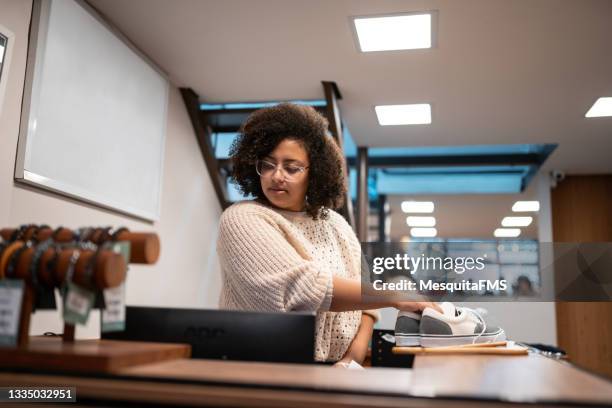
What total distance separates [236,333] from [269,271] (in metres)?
0.32

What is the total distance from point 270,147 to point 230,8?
1.63m

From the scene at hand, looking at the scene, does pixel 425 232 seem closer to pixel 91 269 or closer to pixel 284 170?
pixel 284 170

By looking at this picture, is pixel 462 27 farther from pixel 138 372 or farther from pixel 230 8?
pixel 138 372

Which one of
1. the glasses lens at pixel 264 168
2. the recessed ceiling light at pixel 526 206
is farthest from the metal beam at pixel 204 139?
the recessed ceiling light at pixel 526 206

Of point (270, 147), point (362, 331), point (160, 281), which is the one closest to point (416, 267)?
point (362, 331)

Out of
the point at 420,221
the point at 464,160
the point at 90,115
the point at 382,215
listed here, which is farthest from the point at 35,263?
the point at 420,221

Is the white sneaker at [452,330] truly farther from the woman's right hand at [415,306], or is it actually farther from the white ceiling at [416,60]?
the white ceiling at [416,60]

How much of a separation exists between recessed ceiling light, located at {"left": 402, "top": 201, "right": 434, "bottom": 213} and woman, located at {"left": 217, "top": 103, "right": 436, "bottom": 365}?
15.4 ft

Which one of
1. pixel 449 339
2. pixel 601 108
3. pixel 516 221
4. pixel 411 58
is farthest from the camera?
pixel 516 221

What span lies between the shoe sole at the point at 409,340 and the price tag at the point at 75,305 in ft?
2.14

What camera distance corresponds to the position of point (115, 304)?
0.84 metres

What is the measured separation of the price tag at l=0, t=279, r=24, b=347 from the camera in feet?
2.52

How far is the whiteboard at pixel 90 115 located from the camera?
2514 mm

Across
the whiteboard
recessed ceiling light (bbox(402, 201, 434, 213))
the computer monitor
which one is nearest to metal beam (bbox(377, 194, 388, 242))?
recessed ceiling light (bbox(402, 201, 434, 213))
